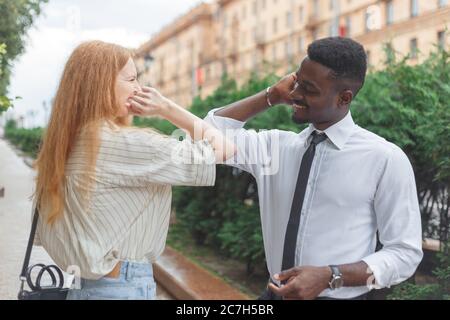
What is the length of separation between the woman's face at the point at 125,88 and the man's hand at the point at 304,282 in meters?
0.66

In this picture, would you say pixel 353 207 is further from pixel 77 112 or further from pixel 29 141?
pixel 29 141

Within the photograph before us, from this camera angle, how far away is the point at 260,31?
49406mm

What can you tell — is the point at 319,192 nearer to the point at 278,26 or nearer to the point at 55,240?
the point at 55,240

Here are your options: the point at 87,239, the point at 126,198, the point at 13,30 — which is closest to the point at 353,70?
the point at 126,198

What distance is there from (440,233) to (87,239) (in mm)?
3354

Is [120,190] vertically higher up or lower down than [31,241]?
higher up

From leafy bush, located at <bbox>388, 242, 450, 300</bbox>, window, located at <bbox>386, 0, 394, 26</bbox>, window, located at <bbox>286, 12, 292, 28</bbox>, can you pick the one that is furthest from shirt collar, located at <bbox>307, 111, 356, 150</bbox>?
window, located at <bbox>286, 12, 292, 28</bbox>

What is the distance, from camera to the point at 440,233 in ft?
15.3

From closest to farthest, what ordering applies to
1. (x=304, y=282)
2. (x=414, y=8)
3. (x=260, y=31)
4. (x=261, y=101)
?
(x=304, y=282) → (x=261, y=101) → (x=414, y=8) → (x=260, y=31)

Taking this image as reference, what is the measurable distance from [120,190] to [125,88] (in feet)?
0.98

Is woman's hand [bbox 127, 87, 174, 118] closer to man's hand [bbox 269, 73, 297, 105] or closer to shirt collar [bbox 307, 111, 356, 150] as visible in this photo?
man's hand [bbox 269, 73, 297, 105]

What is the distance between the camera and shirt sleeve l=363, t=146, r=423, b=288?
1.73m

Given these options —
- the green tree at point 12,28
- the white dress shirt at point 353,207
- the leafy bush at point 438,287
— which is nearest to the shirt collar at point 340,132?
the white dress shirt at point 353,207

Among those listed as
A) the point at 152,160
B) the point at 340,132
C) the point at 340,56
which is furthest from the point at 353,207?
the point at 152,160
